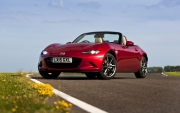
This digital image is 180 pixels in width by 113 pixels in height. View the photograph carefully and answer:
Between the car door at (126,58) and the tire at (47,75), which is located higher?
Result: the car door at (126,58)

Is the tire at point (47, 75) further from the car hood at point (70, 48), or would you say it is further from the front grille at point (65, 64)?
Answer: the car hood at point (70, 48)

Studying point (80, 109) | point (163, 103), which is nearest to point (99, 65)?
point (163, 103)

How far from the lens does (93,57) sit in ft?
38.5

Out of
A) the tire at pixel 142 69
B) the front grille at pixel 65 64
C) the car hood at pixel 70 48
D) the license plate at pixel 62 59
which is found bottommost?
the tire at pixel 142 69

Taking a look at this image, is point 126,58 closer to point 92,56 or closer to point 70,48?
point 92,56

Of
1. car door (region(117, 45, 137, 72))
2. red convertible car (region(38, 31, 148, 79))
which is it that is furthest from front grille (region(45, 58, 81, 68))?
car door (region(117, 45, 137, 72))

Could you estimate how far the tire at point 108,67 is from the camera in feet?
39.5

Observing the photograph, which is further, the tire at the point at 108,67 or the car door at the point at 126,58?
the car door at the point at 126,58

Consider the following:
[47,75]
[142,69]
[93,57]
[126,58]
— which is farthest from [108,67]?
[142,69]

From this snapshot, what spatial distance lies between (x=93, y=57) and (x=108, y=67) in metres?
0.70

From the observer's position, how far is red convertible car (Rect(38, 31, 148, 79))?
1174 centimetres

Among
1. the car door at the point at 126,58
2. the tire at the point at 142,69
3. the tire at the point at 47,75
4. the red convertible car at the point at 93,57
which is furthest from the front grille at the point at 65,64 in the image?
the tire at the point at 142,69

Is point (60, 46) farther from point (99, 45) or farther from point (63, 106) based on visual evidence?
point (63, 106)

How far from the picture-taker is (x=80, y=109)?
549 centimetres
